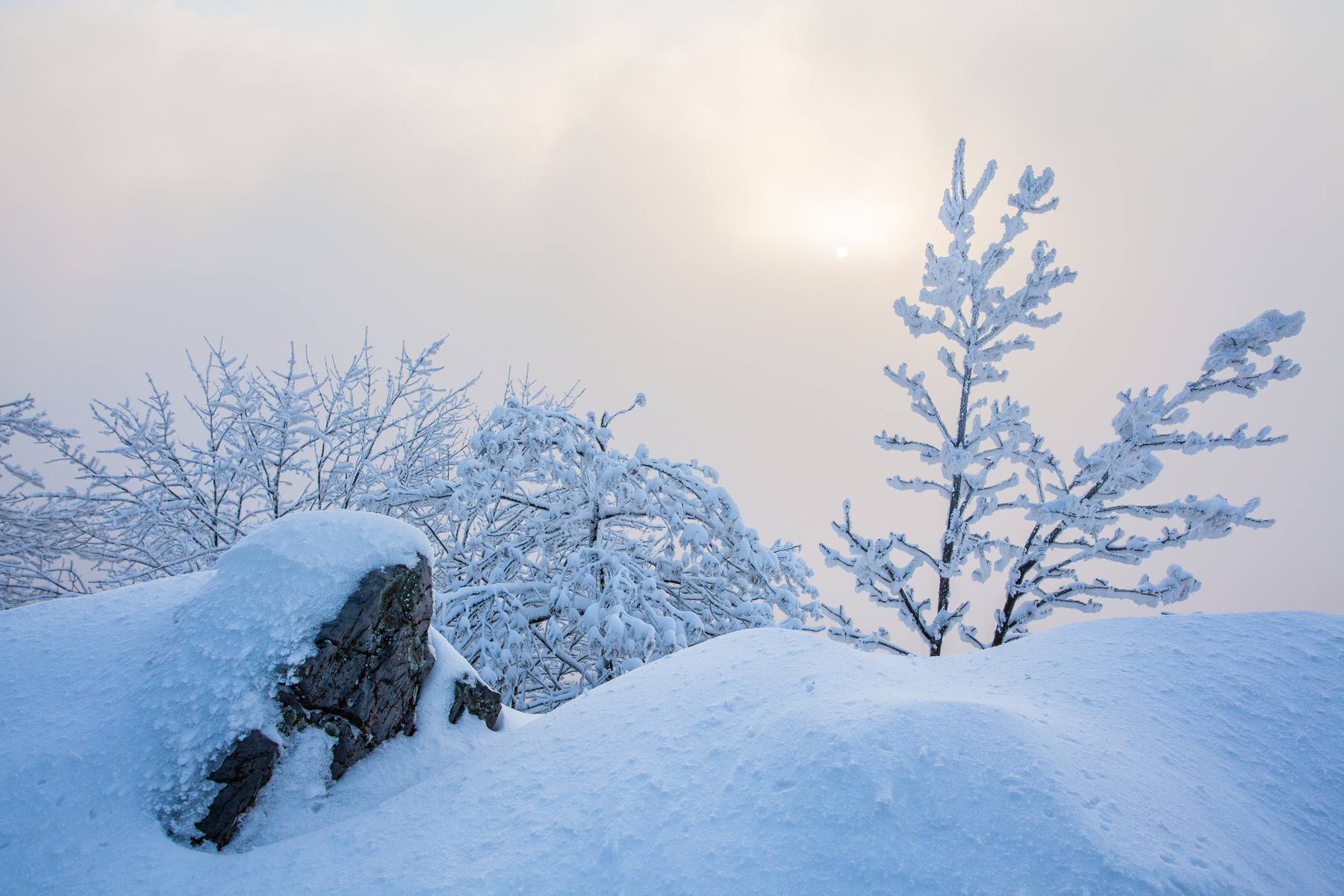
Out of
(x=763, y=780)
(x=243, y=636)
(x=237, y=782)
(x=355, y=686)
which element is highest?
(x=243, y=636)

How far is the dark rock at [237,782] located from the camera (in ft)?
7.86

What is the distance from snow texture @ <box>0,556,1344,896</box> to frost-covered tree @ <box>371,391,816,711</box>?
2.43 meters

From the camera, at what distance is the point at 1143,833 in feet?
5.94

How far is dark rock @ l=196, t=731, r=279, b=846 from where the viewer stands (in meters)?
2.39

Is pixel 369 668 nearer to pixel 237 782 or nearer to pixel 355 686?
pixel 355 686

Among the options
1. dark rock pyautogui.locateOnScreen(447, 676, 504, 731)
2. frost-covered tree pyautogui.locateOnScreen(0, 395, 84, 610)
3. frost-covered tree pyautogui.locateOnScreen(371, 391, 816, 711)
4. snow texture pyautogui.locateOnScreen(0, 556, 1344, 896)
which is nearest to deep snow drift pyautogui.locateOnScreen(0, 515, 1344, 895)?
snow texture pyautogui.locateOnScreen(0, 556, 1344, 896)

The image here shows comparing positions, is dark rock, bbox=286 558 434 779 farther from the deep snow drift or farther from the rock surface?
the deep snow drift

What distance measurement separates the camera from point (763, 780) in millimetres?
2225

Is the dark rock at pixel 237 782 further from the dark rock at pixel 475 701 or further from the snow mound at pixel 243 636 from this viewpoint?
the dark rock at pixel 475 701

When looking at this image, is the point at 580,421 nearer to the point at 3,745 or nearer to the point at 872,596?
the point at 872,596

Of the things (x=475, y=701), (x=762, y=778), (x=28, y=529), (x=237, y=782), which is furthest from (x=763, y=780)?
(x=28, y=529)

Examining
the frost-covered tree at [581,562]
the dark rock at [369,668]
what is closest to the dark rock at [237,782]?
the dark rock at [369,668]

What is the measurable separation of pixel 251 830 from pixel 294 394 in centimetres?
810

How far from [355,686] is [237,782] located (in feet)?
1.82
